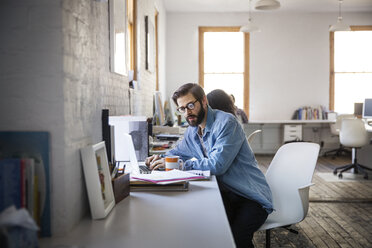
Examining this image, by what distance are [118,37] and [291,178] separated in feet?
5.14

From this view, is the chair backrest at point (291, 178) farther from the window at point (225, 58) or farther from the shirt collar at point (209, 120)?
the window at point (225, 58)

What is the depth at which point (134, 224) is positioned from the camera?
120cm

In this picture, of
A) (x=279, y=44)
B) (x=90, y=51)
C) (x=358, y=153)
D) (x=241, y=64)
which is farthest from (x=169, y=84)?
(x=90, y=51)

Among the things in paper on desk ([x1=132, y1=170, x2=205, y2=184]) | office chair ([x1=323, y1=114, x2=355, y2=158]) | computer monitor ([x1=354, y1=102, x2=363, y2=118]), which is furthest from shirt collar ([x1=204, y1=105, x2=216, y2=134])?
computer monitor ([x1=354, y1=102, x2=363, y2=118])

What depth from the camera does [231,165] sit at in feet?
6.65

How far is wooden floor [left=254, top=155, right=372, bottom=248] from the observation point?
2.95m

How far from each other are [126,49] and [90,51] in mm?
1586

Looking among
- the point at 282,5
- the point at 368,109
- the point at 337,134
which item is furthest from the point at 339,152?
the point at 282,5

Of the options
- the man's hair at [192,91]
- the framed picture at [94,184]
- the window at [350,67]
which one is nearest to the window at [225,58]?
the window at [350,67]

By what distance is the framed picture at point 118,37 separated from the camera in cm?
241

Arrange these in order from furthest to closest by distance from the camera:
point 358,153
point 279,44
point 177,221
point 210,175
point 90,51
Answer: point 279,44
point 358,153
point 210,175
point 90,51
point 177,221

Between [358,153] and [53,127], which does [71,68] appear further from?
[358,153]

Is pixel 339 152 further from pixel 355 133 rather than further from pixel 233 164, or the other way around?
pixel 233 164

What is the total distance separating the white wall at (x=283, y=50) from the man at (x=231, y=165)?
6086mm
